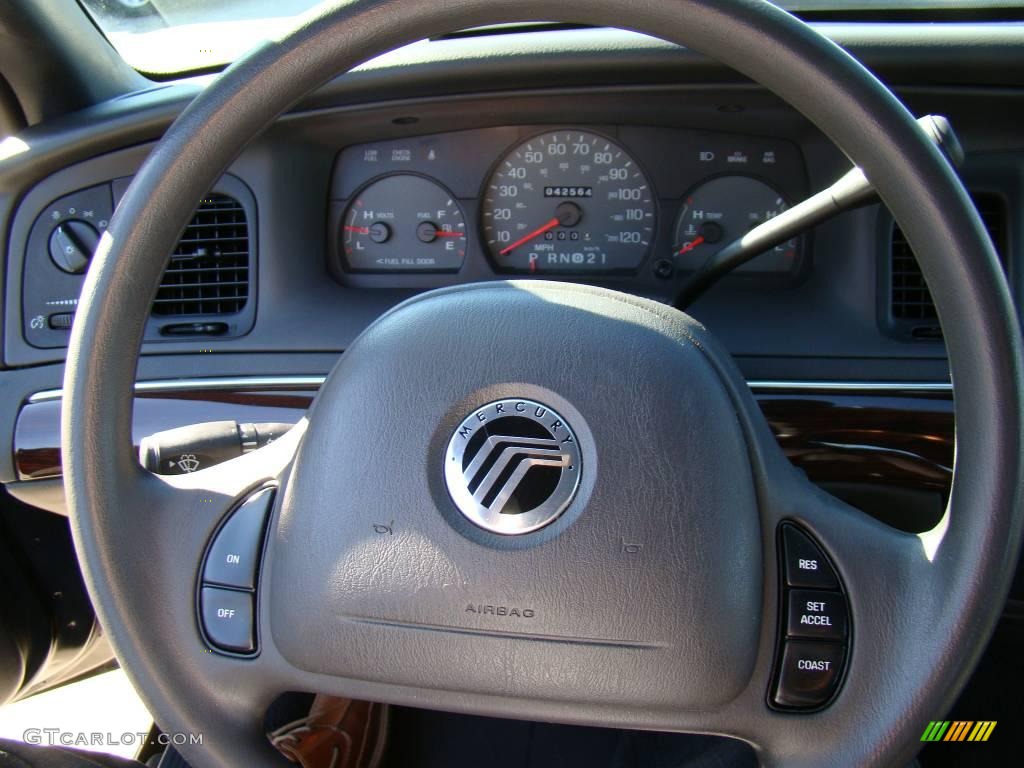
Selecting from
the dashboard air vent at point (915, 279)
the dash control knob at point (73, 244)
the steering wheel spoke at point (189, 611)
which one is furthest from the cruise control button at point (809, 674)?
the dash control knob at point (73, 244)

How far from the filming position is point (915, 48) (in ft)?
4.96

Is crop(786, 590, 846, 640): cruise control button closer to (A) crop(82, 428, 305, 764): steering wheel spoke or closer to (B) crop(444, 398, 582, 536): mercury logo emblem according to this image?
(B) crop(444, 398, 582, 536): mercury logo emblem

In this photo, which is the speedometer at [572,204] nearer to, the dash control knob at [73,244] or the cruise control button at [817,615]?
the dash control knob at [73,244]

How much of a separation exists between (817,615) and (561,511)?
0.88 feet

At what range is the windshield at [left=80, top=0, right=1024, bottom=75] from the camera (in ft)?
5.90

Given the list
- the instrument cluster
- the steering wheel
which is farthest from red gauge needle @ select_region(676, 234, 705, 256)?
the steering wheel

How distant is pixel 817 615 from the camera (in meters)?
0.93

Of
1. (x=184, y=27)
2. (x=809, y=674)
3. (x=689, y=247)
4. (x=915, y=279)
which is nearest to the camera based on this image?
(x=809, y=674)

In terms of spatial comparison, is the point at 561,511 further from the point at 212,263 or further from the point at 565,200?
the point at 212,263

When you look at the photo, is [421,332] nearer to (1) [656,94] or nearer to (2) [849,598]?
(2) [849,598]

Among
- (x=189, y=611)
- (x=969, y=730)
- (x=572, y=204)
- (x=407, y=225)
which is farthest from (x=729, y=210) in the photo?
(x=189, y=611)

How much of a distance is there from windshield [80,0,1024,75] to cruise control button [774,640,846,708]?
1210 mm

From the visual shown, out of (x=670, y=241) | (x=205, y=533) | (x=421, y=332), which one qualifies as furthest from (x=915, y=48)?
(x=205, y=533)

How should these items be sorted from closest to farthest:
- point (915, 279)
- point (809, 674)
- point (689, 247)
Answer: point (809, 674) < point (915, 279) < point (689, 247)
